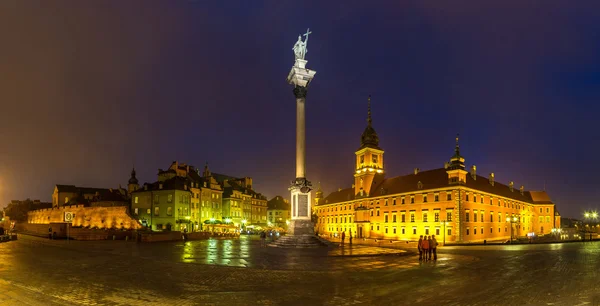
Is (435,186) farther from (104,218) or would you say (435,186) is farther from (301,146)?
(104,218)

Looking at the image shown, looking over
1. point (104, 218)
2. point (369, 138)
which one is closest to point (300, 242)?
point (104, 218)

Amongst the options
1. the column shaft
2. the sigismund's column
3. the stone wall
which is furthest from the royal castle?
the stone wall

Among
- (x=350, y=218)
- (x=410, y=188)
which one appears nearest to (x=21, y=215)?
(x=350, y=218)

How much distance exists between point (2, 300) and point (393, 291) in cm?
1245

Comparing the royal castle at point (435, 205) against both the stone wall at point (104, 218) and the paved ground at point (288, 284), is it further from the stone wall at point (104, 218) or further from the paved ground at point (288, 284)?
the stone wall at point (104, 218)

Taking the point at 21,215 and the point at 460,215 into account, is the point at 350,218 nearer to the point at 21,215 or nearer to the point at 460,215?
the point at 460,215

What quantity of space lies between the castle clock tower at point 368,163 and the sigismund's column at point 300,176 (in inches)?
2188

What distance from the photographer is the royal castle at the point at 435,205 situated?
6994 cm

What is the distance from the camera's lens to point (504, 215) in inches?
3187

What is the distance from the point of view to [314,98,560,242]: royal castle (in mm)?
69938

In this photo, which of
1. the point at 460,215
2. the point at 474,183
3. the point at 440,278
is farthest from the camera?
the point at 474,183

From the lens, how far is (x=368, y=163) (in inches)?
3748

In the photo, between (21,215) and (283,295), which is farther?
(21,215)

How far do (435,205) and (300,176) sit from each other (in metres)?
43.0
